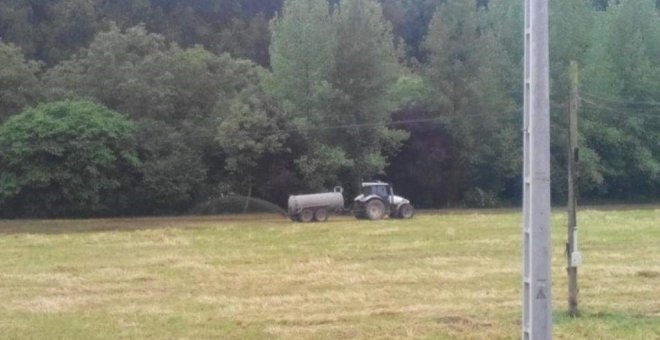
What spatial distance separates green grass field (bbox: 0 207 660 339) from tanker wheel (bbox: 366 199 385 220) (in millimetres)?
9055

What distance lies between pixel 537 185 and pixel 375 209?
3986 cm

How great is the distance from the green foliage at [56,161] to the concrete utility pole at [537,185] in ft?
165

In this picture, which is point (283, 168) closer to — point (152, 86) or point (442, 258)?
point (152, 86)

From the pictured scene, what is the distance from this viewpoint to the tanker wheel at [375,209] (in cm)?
4744

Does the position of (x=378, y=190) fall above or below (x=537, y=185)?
above

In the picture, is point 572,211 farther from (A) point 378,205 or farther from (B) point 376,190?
(B) point 376,190

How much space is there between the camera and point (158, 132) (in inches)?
2399

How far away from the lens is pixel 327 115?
62844mm

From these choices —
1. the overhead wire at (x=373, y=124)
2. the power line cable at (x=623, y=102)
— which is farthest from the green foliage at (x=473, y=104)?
the power line cable at (x=623, y=102)

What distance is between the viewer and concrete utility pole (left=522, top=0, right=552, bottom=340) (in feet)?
25.8

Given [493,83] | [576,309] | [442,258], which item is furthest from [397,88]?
[576,309]

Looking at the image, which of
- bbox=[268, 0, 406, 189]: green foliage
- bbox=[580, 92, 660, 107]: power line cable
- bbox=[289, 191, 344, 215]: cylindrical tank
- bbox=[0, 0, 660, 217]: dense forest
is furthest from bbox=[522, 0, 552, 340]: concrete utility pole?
bbox=[580, 92, 660, 107]: power line cable

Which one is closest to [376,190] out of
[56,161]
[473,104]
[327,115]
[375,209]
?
[375,209]

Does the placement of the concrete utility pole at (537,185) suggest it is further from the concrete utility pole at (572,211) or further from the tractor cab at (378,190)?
the tractor cab at (378,190)
